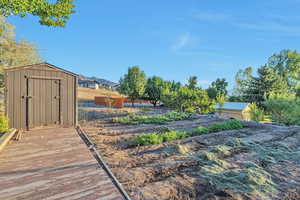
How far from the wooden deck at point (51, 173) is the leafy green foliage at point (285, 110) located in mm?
10589

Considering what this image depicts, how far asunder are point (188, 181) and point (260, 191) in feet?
2.95

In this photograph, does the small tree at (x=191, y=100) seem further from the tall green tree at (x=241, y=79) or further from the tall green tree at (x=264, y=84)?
the tall green tree at (x=241, y=79)

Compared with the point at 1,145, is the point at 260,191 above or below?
below

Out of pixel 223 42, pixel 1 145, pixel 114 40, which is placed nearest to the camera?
pixel 1 145

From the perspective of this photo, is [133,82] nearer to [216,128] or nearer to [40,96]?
[40,96]

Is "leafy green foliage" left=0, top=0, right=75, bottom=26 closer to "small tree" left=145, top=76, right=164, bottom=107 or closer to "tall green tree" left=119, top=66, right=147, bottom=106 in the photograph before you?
"tall green tree" left=119, top=66, right=147, bottom=106

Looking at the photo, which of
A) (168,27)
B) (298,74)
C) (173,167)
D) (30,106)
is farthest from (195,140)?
(298,74)

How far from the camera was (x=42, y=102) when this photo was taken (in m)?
4.72

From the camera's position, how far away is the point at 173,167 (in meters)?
2.48

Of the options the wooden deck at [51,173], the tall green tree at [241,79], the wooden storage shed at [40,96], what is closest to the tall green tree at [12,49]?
the wooden storage shed at [40,96]

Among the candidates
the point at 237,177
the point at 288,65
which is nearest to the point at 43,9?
the point at 237,177

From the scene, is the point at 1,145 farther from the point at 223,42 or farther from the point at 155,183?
the point at 223,42

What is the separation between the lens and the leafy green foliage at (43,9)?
3.96m

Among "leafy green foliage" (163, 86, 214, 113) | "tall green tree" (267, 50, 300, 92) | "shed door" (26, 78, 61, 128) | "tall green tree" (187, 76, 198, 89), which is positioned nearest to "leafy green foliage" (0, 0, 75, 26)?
"shed door" (26, 78, 61, 128)
